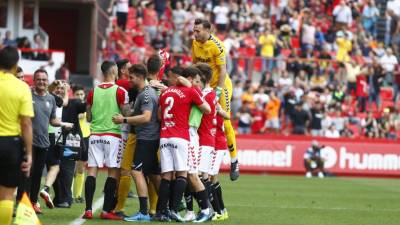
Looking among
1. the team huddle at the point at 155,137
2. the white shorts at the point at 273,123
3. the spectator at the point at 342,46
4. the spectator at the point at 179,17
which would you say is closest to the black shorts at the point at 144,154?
the team huddle at the point at 155,137

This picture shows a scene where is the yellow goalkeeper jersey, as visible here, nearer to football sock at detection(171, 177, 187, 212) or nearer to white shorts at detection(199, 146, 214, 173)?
white shorts at detection(199, 146, 214, 173)

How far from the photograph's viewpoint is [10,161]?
1132 cm

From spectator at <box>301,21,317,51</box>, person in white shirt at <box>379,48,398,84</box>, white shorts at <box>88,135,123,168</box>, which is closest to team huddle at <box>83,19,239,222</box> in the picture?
white shorts at <box>88,135,123,168</box>

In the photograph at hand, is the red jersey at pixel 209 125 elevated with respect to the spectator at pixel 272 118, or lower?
elevated

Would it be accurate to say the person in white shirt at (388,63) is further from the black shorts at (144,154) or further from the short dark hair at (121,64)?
the black shorts at (144,154)

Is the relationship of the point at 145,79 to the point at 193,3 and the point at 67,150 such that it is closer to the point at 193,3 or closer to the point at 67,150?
the point at 67,150

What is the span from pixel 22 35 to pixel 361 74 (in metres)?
11.9

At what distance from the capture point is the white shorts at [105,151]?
1495 centimetres

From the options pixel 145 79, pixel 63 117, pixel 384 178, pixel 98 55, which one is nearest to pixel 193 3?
pixel 98 55

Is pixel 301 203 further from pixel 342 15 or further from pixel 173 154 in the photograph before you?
pixel 342 15

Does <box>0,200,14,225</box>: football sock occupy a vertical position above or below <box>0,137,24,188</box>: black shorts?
below

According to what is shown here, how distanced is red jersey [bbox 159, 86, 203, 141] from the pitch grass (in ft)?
4.46

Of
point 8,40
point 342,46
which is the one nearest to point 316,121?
point 342,46

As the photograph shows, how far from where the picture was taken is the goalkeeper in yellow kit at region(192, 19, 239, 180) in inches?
642
